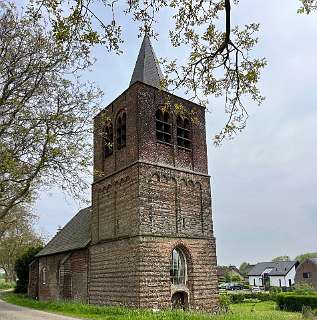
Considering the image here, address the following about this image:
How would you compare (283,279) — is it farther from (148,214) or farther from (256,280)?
(148,214)

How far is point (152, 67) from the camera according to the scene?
24938 mm

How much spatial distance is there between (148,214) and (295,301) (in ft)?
69.4

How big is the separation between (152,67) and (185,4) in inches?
735

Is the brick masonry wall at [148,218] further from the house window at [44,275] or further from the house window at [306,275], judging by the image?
the house window at [306,275]

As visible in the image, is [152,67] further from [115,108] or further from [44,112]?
[44,112]

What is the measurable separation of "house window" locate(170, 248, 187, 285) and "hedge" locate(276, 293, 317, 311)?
16.8 meters

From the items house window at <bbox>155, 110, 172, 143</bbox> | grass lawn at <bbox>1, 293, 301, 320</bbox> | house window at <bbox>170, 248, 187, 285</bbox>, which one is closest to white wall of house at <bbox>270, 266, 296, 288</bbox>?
grass lawn at <bbox>1, 293, 301, 320</bbox>

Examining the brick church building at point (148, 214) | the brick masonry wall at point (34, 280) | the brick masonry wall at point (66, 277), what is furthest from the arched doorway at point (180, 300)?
the brick masonry wall at point (34, 280)

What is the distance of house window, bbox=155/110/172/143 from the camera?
76.2 ft

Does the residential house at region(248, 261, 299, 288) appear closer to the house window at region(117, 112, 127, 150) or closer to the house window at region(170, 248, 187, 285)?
the house window at region(170, 248, 187, 285)

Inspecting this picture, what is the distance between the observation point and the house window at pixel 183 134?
2427 cm

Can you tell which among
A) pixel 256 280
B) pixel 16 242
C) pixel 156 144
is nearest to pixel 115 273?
pixel 156 144

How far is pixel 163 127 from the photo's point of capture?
77.0 ft

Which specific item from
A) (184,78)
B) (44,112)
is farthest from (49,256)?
(184,78)
